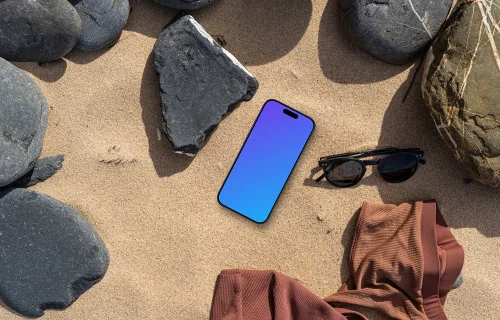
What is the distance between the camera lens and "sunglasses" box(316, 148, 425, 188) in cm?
201

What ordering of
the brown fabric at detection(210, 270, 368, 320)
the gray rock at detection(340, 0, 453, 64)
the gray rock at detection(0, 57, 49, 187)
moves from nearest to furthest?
the gray rock at detection(0, 57, 49, 187), the gray rock at detection(340, 0, 453, 64), the brown fabric at detection(210, 270, 368, 320)

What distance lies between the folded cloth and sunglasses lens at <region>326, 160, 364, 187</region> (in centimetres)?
14

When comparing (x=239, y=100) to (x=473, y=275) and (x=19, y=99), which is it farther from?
(x=473, y=275)

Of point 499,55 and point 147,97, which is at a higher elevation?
point 499,55

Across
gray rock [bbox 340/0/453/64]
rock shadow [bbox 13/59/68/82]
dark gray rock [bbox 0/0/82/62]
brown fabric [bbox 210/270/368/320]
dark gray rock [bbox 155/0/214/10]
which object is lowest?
brown fabric [bbox 210/270/368/320]

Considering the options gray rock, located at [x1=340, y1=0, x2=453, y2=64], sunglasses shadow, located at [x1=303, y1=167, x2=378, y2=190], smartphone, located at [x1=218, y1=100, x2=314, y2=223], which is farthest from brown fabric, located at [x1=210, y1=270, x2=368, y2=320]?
gray rock, located at [x1=340, y1=0, x2=453, y2=64]

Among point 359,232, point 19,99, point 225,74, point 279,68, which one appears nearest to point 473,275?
point 359,232

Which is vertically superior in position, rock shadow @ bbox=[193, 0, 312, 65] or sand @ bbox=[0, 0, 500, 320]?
rock shadow @ bbox=[193, 0, 312, 65]

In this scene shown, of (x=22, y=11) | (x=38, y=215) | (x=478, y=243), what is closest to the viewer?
(x=22, y=11)

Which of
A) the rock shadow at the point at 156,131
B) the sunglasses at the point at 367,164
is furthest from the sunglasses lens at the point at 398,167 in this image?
the rock shadow at the point at 156,131

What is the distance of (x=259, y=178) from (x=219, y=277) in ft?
1.52

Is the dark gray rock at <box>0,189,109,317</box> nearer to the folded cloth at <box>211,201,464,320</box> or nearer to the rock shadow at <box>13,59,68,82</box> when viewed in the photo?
the rock shadow at <box>13,59,68,82</box>

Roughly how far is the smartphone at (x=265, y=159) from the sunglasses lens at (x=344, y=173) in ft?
0.53

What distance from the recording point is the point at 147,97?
2.00 m
